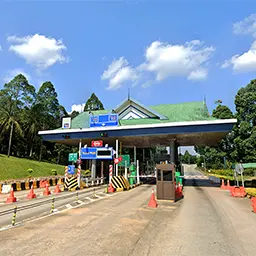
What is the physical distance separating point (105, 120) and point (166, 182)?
10.9 m

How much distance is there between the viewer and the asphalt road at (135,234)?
5.48 m

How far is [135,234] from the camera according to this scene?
264 inches

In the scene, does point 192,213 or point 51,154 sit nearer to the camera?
point 192,213

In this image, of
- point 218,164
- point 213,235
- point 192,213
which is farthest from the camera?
point 218,164

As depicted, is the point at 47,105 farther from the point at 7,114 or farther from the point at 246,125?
the point at 246,125

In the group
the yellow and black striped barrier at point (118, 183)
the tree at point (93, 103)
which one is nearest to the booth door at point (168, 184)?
the yellow and black striped barrier at point (118, 183)

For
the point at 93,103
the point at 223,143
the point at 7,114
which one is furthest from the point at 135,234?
the point at 93,103

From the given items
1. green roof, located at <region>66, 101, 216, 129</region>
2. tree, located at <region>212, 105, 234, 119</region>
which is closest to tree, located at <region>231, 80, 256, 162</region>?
tree, located at <region>212, 105, 234, 119</region>

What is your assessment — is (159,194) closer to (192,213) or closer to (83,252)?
(192,213)

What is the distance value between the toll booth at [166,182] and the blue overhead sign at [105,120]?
9.56 metres

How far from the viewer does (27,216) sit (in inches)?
363

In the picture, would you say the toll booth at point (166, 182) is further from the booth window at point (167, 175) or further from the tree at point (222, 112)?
the tree at point (222, 112)

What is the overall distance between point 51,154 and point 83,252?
5536 centimetres

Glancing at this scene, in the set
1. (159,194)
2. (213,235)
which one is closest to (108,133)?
(159,194)
